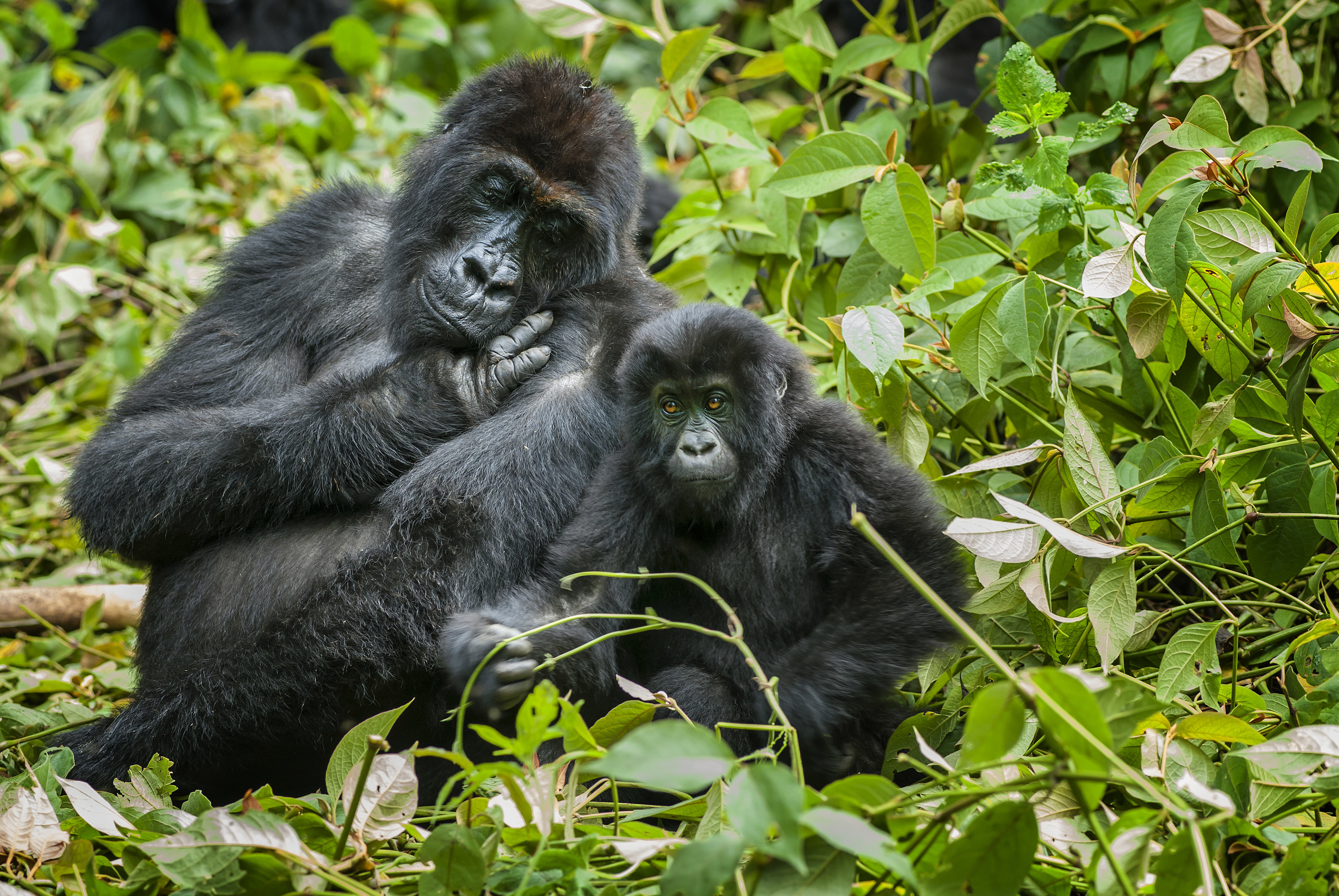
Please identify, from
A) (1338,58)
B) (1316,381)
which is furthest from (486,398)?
(1338,58)

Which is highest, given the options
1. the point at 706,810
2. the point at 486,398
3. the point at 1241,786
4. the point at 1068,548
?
the point at 486,398

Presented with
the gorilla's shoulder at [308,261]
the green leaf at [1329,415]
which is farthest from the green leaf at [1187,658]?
the gorilla's shoulder at [308,261]

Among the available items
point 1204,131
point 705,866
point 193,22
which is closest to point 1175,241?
point 1204,131

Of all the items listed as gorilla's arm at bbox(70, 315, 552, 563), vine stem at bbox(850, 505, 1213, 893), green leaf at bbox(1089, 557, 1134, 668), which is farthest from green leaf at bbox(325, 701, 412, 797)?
green leaf at bbox(1089, 557, 1134, 668)

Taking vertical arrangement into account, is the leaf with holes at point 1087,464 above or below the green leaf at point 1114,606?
above

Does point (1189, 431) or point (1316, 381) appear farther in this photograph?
Answer: point (1316, 381)

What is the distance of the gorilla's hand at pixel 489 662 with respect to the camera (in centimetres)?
192

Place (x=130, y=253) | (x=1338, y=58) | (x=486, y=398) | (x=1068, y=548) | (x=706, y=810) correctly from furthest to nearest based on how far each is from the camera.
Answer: (x=130, y=253)
(x=1338, y=58)
(x=486, y=398)
(x=1068, y=548)
(x=706, y=810)

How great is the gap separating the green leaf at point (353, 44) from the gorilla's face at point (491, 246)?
150 inches

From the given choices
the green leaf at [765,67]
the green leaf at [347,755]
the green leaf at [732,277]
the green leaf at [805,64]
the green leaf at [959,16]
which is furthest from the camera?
the green leaf at [765,67]

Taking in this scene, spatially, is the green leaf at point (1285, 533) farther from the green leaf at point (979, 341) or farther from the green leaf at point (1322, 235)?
the green leaf at point (979, 341)

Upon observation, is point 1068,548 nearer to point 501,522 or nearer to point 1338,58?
point 501,522

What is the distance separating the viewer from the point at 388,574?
7.62 feet

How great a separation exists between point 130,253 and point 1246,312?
445cm
